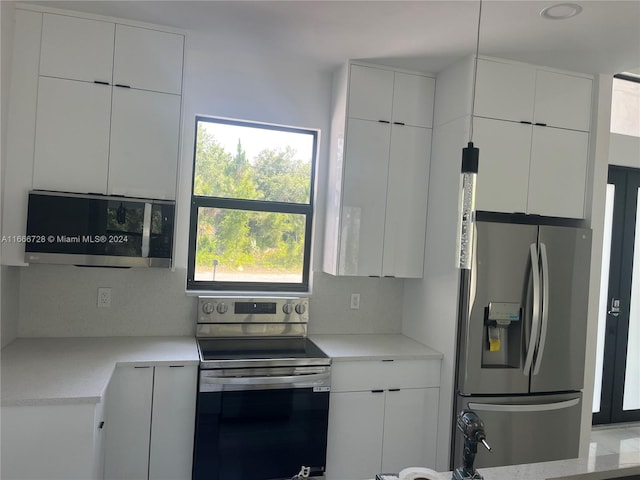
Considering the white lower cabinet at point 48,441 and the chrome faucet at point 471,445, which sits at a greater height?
the chrome faucet at point 471,445

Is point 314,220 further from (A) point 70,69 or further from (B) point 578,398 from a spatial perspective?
(B) point 578,398

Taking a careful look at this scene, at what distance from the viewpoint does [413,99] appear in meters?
3.13

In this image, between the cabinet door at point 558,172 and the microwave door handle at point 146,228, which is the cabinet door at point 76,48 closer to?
the microwave door handle at point 146,228

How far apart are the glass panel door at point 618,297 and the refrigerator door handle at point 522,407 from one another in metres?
1.35

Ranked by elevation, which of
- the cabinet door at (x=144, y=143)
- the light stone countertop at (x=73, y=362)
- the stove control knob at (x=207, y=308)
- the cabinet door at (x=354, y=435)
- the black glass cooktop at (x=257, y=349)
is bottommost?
the cabinet door at (x=354, y=435)

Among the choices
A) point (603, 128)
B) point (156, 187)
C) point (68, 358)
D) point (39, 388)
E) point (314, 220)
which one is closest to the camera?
point (39, 388)

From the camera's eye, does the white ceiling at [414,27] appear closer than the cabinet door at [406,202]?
Yes

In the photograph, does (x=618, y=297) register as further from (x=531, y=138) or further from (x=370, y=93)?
(x=370, y=93)

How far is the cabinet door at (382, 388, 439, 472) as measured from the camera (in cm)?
285

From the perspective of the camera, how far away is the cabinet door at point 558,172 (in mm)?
2945

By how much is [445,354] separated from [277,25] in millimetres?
2172

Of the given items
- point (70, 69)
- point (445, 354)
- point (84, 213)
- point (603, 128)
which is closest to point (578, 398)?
point (445, 354)

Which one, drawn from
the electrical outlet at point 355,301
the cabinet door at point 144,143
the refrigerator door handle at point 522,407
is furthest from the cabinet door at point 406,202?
the cabinet door at point 144,143

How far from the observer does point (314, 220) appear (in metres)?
3.33
